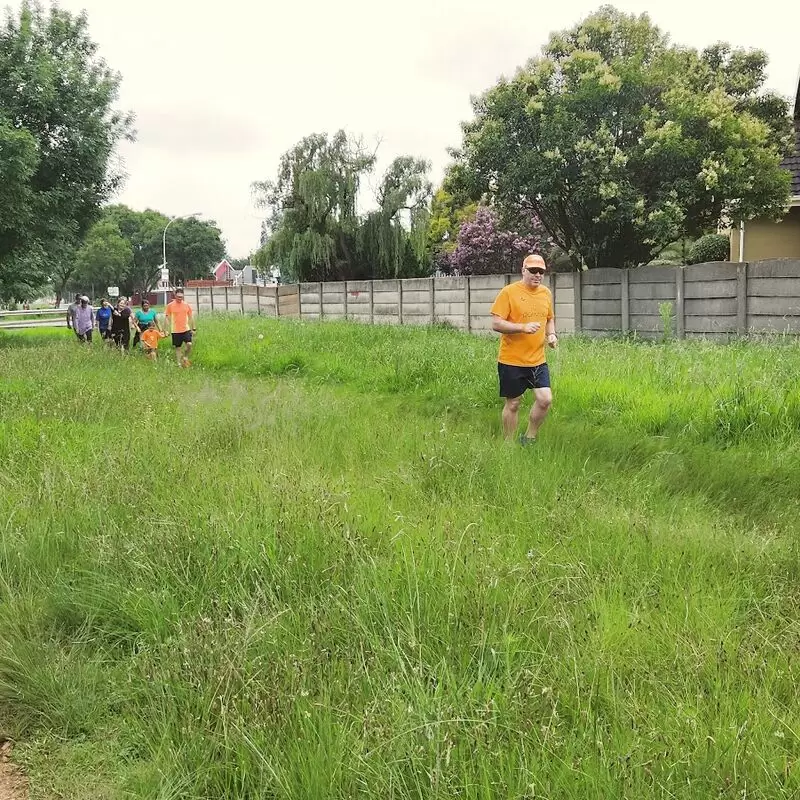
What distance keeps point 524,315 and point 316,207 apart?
2611 cm

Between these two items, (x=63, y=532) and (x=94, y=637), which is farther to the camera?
(x=63, y=532)

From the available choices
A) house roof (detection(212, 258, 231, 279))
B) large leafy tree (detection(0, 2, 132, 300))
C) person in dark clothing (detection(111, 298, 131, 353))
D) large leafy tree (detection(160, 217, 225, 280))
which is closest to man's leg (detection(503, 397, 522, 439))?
person in dark clothing (detection(111, 298, 131, 353))

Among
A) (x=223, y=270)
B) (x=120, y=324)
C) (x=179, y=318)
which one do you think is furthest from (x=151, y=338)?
(x=223, y=270)

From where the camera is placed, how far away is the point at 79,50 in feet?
68.1

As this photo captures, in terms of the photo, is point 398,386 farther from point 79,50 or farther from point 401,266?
point 401,266

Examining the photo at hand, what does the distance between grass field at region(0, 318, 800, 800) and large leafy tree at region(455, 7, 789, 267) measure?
12.6 meters

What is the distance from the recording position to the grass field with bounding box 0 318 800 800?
2.10 meters

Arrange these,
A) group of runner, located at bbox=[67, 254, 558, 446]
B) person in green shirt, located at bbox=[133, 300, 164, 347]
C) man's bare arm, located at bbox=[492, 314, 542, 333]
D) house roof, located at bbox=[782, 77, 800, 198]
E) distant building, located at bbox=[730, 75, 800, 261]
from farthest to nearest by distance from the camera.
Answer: distant building, located at bbox=[730, 75, 800, 261] → house roof, located at bbox=[782, 77, 800, 198] → person in green shirt, located at bbox=[133, 300, 164, 347] → group of runner, located at bbox=[67, 254, 558, 446] → man's bare arm, located at bbox=[492, 314, 542, 333]

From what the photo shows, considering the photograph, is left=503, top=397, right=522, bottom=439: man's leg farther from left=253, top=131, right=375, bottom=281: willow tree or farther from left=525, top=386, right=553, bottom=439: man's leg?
left=253, top=131, right=375, bottom=281: willow tree

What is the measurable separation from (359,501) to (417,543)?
2.56 feet

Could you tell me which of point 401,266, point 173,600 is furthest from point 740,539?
point 401,266

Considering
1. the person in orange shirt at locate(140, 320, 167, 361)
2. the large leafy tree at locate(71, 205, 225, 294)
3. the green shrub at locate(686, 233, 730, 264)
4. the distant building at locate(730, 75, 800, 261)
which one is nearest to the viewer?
the person in orange shirt at locate(140, 320, 167, 361)

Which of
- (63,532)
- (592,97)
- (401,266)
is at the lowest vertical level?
(63,532)

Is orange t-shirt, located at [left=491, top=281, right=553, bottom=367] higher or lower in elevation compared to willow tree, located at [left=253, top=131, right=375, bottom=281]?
lower
